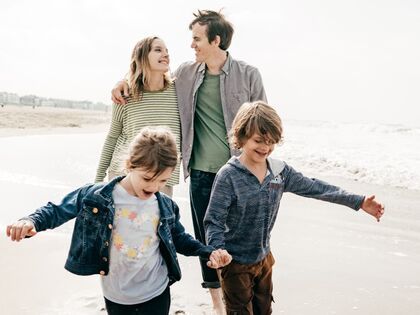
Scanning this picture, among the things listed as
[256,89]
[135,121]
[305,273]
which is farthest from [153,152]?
[305,273]

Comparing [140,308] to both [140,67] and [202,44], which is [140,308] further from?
[202,44]

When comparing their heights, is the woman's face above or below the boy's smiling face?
above

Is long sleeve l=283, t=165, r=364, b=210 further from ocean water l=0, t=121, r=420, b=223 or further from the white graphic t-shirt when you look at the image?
ocean water l=0, t=121, r=420, b=223

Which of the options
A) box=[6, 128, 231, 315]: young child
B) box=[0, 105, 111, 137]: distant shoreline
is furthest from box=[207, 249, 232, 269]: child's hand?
box=[0, 105, 111, 137]: distant shoreline

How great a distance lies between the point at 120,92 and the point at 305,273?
241cm

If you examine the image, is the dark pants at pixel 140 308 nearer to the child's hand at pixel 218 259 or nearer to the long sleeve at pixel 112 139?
the child's hand at pixel 218 259

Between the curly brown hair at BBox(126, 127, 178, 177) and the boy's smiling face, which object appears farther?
the boy's smiling face

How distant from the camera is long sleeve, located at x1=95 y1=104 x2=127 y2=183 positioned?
345cm

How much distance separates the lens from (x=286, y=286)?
13.9 ft

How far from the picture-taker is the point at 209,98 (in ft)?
11.5

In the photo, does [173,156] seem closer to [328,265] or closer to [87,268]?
[87,268]

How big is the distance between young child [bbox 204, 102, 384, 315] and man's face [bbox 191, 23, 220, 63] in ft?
3.11

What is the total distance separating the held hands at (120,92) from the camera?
133 inches

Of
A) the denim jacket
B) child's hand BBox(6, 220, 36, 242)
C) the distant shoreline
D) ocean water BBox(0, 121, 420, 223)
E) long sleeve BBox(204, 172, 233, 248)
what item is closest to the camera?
child's hand BBox(6, 220, 36, 242)
